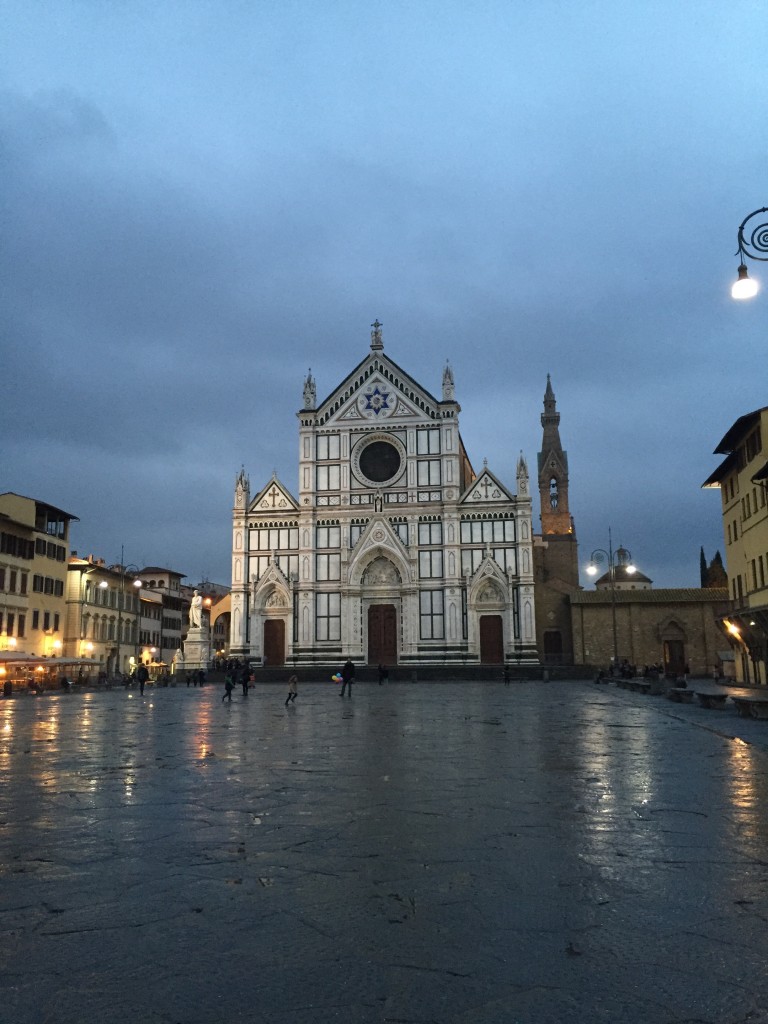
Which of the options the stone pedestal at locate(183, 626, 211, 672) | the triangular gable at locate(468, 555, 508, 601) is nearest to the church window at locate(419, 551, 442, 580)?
the triangular gable at locate(468, 555, 508, 601)

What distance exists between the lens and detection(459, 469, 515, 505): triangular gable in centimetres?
5734

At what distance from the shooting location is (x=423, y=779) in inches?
410

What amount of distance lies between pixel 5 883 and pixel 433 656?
51.0m

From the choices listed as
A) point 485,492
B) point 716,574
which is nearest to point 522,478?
point 485,492

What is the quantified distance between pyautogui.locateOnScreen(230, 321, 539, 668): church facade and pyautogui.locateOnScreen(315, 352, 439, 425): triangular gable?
8cm

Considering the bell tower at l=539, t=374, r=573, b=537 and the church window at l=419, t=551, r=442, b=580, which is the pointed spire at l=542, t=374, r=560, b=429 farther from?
the church window at l=419, t=551, r=442, b=580

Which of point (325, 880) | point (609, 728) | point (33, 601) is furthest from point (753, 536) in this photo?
point (33, 601)

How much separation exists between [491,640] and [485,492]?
1027 centimetres

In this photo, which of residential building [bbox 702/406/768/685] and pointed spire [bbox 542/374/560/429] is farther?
pointed spire [bbox 542/374/560/429]

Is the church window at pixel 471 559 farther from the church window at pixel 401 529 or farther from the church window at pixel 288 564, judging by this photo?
the church window at pixel 288 564

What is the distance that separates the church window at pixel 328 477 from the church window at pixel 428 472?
5.85 meters

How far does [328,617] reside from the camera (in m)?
57.7

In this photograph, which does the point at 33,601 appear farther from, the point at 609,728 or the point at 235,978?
the point at 235,978

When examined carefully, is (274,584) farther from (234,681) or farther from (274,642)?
(234,681)
